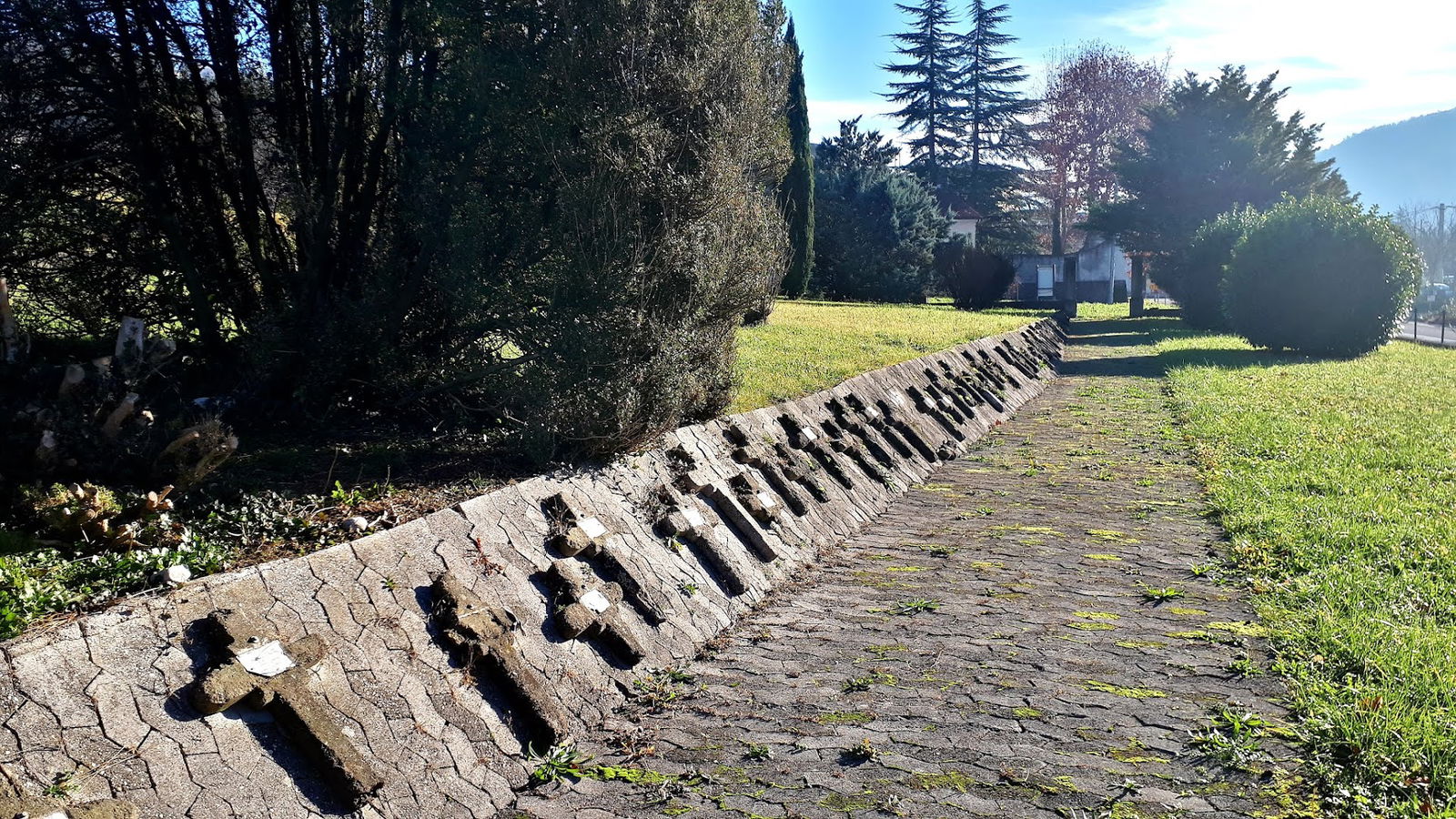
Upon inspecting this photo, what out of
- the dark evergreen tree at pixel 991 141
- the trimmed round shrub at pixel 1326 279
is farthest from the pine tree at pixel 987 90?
the trimmed round shrub at pixel 1326 279

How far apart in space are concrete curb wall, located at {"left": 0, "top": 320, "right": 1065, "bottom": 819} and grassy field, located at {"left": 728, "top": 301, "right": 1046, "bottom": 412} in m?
2.38

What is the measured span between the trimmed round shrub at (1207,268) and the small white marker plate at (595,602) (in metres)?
28.8

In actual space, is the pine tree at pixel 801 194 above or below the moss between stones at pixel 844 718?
above

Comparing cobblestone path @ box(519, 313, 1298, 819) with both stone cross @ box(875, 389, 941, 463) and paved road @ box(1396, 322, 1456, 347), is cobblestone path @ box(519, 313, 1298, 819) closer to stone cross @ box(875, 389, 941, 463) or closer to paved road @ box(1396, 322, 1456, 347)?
stone cross @ box(875, 389, 941, 463)

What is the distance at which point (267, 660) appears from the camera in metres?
3.22

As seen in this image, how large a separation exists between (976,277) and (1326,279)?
1358 cm

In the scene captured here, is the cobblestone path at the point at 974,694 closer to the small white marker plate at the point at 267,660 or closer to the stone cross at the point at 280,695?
the stone cross at the point at 280,695

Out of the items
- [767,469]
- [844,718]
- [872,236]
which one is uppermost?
[872,236]

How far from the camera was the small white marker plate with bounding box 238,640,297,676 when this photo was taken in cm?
317

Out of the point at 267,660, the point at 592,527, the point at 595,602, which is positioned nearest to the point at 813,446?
the point at 592,527

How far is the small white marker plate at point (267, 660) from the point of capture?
3174mm

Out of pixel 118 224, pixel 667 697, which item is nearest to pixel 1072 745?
pixel 667 697

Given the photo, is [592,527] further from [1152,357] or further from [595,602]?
[1152,357]

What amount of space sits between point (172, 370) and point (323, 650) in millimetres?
4020
